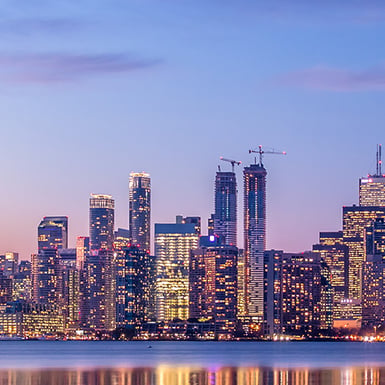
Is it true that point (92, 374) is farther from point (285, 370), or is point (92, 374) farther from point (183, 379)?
point (285, 370)

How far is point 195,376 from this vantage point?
5167 inches

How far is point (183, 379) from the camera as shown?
125m

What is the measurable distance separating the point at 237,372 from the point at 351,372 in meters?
13.8

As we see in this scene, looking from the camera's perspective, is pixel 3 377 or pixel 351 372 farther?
pixel 351 372

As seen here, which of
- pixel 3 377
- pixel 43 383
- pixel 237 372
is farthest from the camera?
pixel 237 372

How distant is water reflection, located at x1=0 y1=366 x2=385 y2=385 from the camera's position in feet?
393

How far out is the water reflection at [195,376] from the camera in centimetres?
11975

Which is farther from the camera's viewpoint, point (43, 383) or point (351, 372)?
point (351, 372)

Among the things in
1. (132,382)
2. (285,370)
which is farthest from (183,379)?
(285,370)

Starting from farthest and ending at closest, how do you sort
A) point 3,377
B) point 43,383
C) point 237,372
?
1. point 237,372
2. point 3,377
3. point 43,383

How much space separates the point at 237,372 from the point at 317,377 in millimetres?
13083

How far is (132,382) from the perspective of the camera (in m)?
121

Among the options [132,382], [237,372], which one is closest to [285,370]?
[237,372]

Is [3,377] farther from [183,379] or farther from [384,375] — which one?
[384,375]
